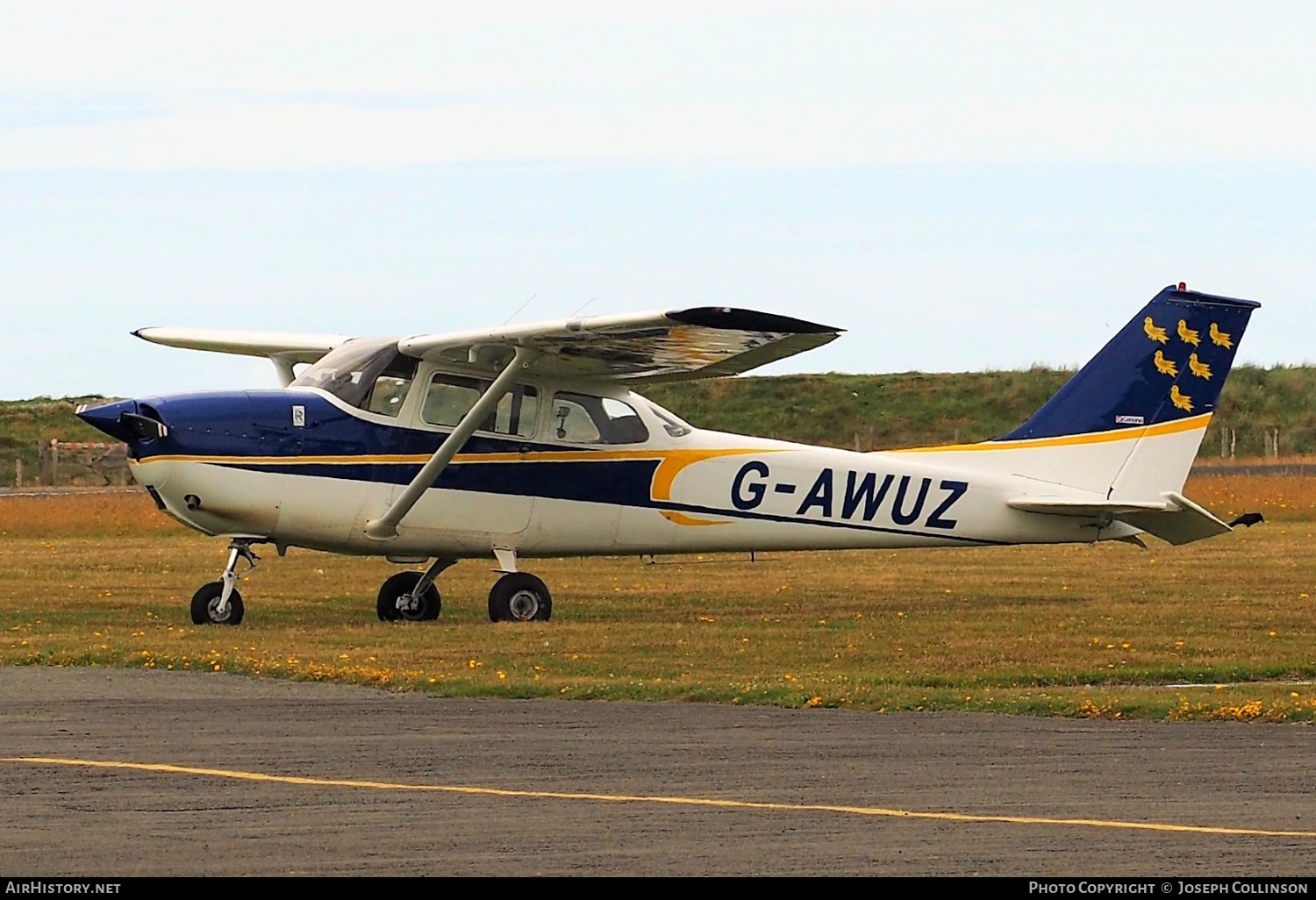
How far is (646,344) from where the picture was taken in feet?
56.1

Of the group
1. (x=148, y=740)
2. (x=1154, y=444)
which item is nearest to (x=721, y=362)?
(x=1154, y=444)

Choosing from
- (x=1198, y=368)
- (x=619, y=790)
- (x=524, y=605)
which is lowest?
(x=524, y=605)

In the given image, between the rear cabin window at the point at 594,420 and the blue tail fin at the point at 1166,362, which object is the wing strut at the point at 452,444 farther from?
the blue tail fin at the point at 1166,362

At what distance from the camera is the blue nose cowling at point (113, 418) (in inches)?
664

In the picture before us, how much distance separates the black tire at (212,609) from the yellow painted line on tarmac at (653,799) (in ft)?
25.3

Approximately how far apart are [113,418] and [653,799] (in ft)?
31.3

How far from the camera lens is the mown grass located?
41.5ft

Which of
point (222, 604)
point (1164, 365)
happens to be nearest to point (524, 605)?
point (222, 604)

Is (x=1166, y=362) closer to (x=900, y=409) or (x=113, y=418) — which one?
(x=113, y=418)

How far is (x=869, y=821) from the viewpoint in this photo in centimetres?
788

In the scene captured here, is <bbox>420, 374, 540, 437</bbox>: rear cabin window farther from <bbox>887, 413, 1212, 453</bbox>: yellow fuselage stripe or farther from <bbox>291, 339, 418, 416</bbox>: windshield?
<bbox>887, 413, 1212, 453</bbox>: yellow fuselage stripe

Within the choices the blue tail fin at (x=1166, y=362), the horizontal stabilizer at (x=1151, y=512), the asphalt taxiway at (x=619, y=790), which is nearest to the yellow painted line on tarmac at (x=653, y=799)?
the asphalt taxiway at (x=619, y=790)

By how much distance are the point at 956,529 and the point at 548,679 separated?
7.66 m
